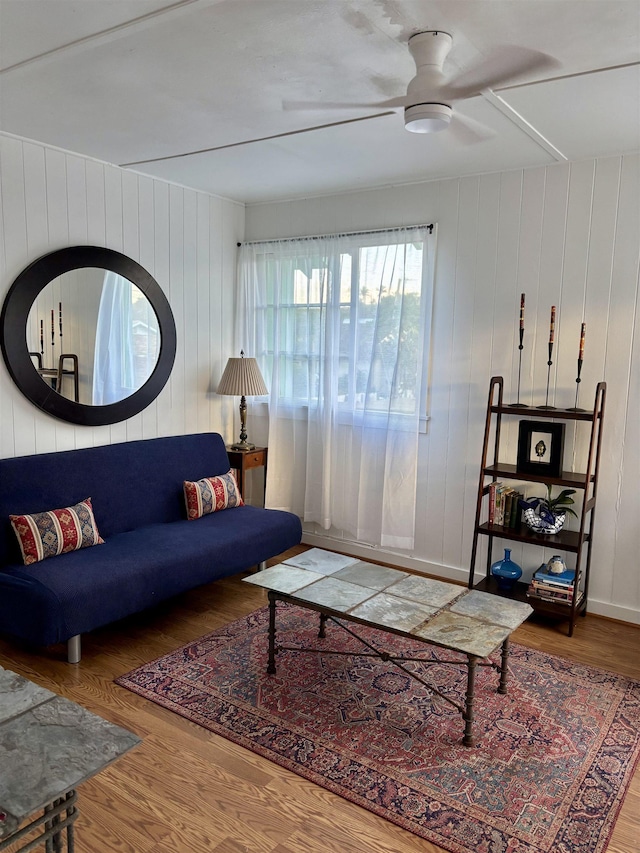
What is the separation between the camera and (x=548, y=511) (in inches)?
137

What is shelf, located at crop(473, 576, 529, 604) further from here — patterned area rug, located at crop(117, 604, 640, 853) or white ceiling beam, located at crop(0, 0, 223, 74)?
white ceiling beam, located at crop(0, 0, 223, 74)

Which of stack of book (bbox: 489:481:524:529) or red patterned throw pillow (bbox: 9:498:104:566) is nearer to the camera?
red patterned throw pillow (bbox: 9:498:104:566)

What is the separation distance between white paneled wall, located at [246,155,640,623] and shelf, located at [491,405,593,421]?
20cm

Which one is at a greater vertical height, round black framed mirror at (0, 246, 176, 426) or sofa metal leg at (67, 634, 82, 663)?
round black framed mirror at (0, 246, 176, 426)

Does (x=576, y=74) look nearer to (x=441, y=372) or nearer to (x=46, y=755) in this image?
(x=441, y=372)

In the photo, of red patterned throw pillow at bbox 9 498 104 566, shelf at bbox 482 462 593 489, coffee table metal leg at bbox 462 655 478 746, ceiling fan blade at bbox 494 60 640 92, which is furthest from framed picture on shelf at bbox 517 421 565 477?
red patterned throw pillow at bbox 9 498 104 566

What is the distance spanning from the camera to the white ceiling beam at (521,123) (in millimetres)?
2537

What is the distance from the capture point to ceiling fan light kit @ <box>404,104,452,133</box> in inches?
87.0

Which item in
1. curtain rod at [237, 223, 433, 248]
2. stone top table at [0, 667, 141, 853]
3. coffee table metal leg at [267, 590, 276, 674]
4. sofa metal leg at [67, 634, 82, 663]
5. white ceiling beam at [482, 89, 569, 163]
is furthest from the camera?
curtain rod at [237, 223, 433, 248]

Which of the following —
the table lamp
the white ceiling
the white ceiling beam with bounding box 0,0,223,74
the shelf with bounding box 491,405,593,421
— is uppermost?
the white ceiling

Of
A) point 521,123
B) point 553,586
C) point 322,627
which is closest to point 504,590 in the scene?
point 553,586

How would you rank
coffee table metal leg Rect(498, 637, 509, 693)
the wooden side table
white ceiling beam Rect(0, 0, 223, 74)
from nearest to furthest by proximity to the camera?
white ceiling beam Rect(0, 0, 223, 74)
coffee table metal leg Rect(498, 637, 509, 693)
the wooden side table

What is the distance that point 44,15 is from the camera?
6.59ft

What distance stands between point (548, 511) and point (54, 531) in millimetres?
2558
